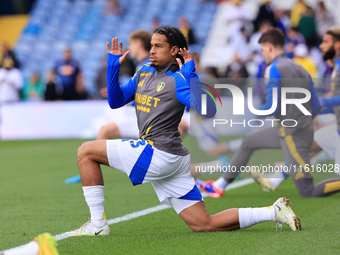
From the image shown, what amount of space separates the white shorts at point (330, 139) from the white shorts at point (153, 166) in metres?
2.72

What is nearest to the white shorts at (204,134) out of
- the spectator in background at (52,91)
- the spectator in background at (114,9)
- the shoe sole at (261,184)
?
the shoe sole at (261,184)

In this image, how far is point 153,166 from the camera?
3979 mm

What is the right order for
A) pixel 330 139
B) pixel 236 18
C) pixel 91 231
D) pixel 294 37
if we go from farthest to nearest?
pixel 236 18
pixel 294 37
pixel 330 139
pixel 91 231

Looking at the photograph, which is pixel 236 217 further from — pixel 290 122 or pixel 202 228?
pixel 290 122

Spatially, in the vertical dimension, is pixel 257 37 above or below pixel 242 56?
above

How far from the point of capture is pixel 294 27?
50.6 feet

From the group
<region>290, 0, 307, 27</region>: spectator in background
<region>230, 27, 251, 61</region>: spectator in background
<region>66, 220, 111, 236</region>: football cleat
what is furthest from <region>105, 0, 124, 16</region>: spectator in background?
<region>66, 220, 111, 236</region>: football cleat

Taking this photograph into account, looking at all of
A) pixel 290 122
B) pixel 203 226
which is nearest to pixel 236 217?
pixel 203 226

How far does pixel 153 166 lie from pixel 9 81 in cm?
1328

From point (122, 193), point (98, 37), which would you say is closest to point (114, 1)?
point (98, 37)

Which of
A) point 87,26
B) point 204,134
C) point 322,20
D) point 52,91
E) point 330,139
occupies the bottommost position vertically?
point 52,91

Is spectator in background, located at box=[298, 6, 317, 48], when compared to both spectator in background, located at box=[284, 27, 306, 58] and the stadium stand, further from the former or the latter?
the stadium stand

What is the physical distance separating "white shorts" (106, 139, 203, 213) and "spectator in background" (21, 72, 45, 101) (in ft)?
44.7

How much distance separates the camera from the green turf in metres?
3.76
